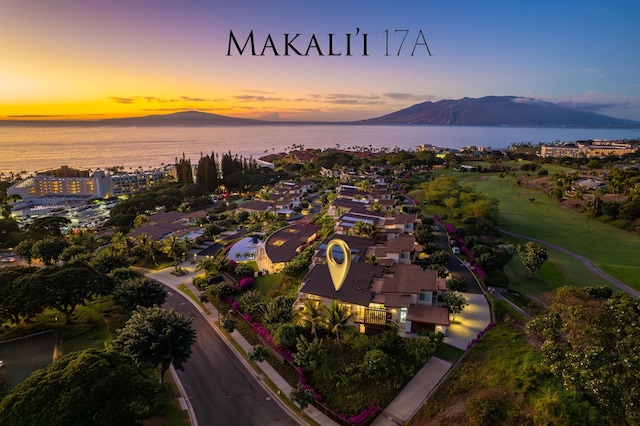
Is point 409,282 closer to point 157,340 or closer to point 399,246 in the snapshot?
point 399,246

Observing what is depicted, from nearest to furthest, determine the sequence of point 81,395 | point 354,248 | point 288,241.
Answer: point 81,395 → point 354,248 → point 288,241

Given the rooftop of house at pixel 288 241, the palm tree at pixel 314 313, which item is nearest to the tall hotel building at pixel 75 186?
the rooftop of house at pixel 288 241

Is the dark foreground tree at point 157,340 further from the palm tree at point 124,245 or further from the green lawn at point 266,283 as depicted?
the palm tree at point 124,245

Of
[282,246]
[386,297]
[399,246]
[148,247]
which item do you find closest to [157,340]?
[386,297]

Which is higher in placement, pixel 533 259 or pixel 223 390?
pixel 533 259

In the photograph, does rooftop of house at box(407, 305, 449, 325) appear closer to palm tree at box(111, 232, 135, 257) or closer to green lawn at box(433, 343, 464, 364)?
green lawn at box(433, 343, 464, 364)

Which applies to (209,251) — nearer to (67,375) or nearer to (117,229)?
(117,229)

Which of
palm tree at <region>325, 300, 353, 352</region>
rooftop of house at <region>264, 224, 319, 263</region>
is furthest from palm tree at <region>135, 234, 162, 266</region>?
palm tree at <region>325, 300, 353, 352</region>
